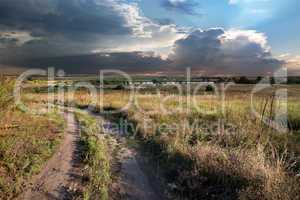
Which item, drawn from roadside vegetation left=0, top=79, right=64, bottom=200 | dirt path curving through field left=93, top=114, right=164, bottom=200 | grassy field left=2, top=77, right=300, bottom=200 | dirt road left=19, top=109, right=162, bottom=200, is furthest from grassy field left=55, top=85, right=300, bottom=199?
roadside vegetation left=0, top=79, right=64, bottom=200

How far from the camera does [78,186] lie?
9.63 m

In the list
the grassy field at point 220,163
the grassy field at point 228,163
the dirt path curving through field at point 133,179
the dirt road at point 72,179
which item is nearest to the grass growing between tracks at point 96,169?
the grassy field at point 220,163

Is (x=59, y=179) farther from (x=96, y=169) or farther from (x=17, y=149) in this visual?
(x=17, y=149)

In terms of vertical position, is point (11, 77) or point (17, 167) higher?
point (11, 77)

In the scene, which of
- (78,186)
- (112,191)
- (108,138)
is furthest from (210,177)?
(108,138)

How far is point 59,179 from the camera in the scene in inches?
403

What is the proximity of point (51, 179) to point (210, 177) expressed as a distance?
392 cm

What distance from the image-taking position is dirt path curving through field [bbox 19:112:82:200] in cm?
908

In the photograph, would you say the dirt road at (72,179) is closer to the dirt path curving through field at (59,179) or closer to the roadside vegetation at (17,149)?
the dirt path curving through field at (59,179)

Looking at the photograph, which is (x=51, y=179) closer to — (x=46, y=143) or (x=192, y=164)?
(x=192, y=164)

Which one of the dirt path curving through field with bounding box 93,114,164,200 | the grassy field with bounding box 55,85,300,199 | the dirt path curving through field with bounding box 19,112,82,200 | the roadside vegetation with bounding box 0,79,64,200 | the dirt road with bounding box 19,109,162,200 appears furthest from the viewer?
the roadside vegetation with bounding box 0,79,64,200

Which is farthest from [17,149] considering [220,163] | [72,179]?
[220,163]

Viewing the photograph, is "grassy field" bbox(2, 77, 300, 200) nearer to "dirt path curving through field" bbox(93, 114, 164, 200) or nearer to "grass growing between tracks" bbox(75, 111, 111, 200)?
"grass growing between tracks" bbox(75, 111, 111, 200)

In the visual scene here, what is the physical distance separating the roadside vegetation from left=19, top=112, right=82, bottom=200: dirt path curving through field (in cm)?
24
